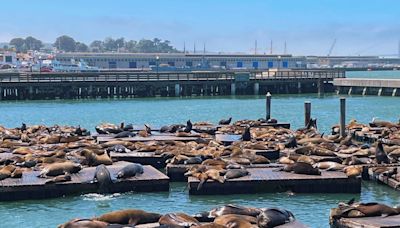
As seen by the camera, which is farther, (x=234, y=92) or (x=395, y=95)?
(x=234, y=92)

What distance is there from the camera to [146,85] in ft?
171

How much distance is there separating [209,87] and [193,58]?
85.9 metres

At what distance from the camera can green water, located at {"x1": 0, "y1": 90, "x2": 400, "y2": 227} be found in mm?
12320

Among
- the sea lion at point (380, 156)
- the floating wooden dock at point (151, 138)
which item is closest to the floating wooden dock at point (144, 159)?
the floating wooden dock at point (151, 138)

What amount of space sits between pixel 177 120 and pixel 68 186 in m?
20.1

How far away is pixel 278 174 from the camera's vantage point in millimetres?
14047

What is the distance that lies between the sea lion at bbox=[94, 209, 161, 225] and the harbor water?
2516 mm

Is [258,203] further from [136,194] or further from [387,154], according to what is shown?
[387,154]

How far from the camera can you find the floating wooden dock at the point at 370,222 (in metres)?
9.50

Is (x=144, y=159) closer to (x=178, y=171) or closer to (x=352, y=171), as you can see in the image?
(x=178, y=171)

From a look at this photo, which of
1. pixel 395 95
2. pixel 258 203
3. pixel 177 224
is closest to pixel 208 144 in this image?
pixel 258 203

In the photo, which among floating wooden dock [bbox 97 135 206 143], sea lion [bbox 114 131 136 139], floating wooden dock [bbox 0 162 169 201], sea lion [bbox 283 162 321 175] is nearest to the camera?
floating wooden dock [bbox 0 162 169 201]

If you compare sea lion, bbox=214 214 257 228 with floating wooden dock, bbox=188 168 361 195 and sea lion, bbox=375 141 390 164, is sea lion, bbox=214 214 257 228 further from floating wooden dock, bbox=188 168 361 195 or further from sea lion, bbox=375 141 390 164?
sea lion, bbox=375 141 390 164

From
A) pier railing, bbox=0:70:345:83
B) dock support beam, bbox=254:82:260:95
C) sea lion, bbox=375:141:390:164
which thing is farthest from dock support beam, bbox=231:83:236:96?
sea lion, bbox=375:141:390:164
